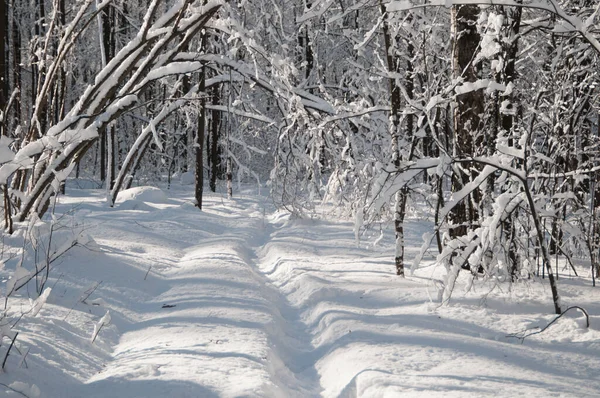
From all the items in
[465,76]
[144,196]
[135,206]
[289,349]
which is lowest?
[289,349]

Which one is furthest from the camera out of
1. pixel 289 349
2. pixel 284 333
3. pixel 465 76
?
pixel 465 76

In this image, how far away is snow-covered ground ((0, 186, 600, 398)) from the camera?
3.64 metres

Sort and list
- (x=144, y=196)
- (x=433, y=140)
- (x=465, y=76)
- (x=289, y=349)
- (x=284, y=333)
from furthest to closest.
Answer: (x=144, y=196), (x=433, y=140), (x=465, y=76), (x=284, y=333), (x=289, y=349)

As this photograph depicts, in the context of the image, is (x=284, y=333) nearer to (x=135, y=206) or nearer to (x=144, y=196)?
(x=135, y=206)

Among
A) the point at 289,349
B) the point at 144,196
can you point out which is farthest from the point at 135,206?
the point at 289,349

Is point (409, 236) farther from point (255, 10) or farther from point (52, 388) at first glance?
point (52, 388)

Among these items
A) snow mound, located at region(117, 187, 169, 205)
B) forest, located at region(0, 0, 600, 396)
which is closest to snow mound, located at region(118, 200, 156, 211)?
snow mound, located at region(117, 187, 169, 205)

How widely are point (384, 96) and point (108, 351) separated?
13372 mm

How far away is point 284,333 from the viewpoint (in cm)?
531

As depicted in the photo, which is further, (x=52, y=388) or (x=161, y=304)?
(x=161, y=304)

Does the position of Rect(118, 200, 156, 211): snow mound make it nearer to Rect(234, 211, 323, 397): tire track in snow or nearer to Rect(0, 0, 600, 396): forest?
Rect(0, 0, 600, 396): forest

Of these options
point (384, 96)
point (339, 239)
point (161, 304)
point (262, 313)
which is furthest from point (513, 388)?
point (384, 96)

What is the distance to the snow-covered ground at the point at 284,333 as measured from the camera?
3643mm

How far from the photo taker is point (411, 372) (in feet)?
12.7
